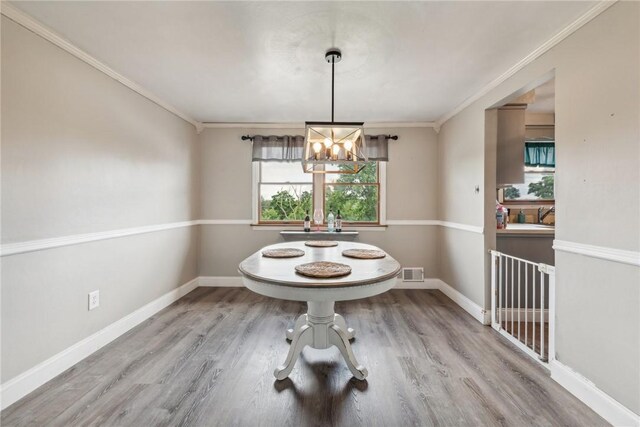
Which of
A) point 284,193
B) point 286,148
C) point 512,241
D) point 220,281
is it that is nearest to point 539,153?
point 512,241

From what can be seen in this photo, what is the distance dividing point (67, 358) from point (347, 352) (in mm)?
2001

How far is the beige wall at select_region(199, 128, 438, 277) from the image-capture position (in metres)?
4.01

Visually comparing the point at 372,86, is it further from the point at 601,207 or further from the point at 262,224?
the point at 262,224

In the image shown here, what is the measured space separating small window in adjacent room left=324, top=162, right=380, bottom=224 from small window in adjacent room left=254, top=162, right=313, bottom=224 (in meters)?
0.31

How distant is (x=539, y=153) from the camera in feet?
12.7

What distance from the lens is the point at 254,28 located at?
1.86 m

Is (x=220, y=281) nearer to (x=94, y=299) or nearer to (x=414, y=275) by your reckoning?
(x=94, y=299)

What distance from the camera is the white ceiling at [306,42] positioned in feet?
5.50

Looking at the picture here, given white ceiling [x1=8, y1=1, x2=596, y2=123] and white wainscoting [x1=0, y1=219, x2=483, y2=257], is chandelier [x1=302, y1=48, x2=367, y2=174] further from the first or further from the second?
white wainscoting [x1=0, y1=219, x2=483, y2=257]

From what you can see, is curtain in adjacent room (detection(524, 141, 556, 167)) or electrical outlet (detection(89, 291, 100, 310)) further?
curtain in adjacent room (detection(524, 141, 556, 167))

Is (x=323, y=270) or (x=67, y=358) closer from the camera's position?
(x=323, y=270)

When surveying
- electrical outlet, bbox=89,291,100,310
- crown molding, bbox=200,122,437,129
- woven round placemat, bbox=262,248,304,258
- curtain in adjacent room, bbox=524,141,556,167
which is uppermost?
crown molding, bbox=200,122,437,129

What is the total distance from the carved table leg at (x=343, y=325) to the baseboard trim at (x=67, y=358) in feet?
6.35

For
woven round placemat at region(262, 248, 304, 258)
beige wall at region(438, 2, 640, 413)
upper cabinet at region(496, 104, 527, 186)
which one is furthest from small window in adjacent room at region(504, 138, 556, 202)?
woven round placemat at region(262, 248, 304, 258)
